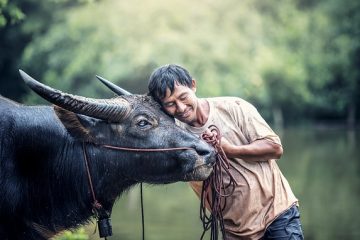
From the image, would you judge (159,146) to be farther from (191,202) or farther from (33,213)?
(191,202)

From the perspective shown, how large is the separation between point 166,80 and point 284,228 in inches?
51.1

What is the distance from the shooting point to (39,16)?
2655 centimetres

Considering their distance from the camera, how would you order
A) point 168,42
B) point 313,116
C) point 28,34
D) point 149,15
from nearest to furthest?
point 28,34
point 168,42
point 149,15
point 313,116

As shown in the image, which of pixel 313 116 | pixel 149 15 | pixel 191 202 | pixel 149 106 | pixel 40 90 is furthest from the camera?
pixel 313 116

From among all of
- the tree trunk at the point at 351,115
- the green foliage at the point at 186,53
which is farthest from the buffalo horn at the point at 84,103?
the tree trunk at the point at 351,115

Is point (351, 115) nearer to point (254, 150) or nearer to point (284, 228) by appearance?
point (284, 228)

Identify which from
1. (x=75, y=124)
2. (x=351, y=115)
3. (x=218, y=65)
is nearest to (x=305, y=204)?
(x=75, y=124)

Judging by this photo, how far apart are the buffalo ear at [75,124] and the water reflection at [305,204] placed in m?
4.91

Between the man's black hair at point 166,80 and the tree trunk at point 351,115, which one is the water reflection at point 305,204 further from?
the tree trunk at point 351,115

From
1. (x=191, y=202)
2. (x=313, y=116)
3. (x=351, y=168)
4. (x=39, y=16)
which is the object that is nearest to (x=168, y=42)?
(x=39, y=16)

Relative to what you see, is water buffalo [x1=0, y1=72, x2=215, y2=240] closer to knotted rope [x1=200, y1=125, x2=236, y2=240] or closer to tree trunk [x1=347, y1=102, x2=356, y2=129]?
knotted rope [x1=200, y1=125, x2=236, y2=240]

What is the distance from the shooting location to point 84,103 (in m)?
5.09

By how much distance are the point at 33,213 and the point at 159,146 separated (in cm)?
100

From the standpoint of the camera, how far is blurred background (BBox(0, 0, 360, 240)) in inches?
622
